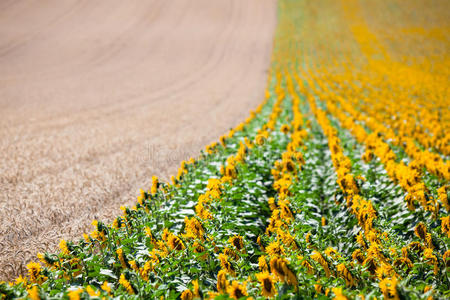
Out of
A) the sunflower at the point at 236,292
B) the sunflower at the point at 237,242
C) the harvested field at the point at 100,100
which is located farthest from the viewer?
the harvested field at the point at 100,100

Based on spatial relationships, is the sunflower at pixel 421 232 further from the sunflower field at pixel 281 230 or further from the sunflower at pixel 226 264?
the sunflower at pixel 226 264

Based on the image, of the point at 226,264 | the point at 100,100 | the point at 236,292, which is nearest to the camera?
the point at 236,292

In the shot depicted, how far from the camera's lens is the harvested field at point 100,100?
4453 millimetres

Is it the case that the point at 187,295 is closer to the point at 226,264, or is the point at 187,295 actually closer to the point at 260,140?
the point at 226,264

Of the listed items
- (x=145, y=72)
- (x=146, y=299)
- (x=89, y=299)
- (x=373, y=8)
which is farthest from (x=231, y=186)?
(x=373, y=8)

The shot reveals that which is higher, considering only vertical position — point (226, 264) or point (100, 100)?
point (100, 100)

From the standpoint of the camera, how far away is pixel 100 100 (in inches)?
476

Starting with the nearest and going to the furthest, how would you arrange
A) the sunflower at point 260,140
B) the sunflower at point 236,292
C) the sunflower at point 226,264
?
the sunflower at point 236,292
the sunflower at point 226,264
the sunflower at point 260,140

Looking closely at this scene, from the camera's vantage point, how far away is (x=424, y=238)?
117 inches

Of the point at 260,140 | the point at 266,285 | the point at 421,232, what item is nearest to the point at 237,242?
the point at 266,285

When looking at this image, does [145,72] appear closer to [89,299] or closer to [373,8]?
[89,299]

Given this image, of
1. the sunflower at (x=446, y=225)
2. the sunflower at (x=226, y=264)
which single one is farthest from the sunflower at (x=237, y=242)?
the sunflower at (x=446, y=225)

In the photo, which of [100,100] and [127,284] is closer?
[127,284]

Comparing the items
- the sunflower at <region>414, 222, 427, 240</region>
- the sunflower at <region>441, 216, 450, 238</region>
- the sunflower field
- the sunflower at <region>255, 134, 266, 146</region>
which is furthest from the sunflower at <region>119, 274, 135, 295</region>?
the sunflower at <region>255, 134, 266, 146</region>
